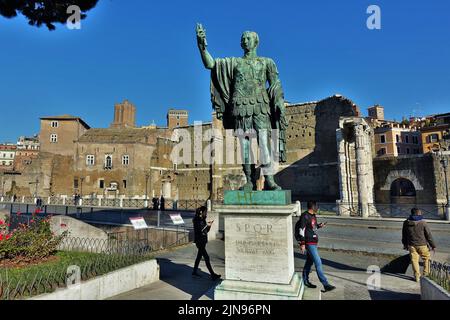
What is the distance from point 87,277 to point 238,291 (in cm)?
244

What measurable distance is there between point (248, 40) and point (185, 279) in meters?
4.68

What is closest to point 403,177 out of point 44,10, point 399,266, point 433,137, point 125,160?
point 399,266

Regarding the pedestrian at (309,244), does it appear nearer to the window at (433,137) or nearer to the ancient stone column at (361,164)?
the ancient stone column at (361,164)

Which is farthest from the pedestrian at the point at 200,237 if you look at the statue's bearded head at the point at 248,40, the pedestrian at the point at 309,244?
the statue's bearded head at the point at 248,40

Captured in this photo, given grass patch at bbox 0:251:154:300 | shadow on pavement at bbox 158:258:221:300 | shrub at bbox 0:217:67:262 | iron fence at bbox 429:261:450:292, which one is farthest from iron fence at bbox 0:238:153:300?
iron fence at bbox 429:261:450:292

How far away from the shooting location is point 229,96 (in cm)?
459

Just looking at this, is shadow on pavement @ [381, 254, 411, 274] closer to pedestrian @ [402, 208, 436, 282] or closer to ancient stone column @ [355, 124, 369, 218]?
pedestrian @ [402, 208, 436, 282]

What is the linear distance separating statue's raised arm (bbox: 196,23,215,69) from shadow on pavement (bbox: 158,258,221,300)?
3598 millimetres

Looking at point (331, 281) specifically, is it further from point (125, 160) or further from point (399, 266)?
point (125, 160)

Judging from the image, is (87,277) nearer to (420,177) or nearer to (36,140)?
(420,177)

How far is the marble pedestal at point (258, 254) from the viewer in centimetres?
368

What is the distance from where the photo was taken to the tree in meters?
8.01
